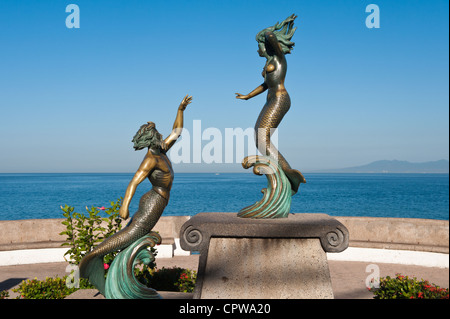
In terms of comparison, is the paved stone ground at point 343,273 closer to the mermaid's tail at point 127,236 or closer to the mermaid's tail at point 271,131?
the mermaid's tail at point 271,131

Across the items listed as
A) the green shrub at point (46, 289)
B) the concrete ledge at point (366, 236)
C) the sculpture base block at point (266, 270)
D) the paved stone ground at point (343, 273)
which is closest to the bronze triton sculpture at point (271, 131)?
the sculpture base block at point (266, 270)

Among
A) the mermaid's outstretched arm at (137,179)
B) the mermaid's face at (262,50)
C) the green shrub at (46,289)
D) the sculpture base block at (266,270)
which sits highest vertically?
the mermaid's face at (262,50)

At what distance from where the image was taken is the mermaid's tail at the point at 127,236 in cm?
558

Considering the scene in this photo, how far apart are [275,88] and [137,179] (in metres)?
2.72

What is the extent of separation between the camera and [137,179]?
17.9 ft

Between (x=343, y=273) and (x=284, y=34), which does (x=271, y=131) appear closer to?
(x=284, y=34)

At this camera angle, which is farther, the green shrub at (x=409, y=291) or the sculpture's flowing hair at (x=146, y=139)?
the green shrub at (x=409, y=291)

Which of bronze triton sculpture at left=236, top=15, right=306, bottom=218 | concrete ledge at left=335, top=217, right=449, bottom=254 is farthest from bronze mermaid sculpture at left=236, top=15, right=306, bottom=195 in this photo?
concrete ledge at left=335, top=217, right=449, bottom=254

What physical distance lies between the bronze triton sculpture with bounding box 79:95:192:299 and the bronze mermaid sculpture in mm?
1680

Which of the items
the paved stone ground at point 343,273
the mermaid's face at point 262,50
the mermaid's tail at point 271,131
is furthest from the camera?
the paved stone ground at point 343,273

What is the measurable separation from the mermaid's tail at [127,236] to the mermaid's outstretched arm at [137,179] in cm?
23

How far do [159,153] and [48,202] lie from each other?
6582 cm

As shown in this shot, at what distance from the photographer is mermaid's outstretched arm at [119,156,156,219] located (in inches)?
212
